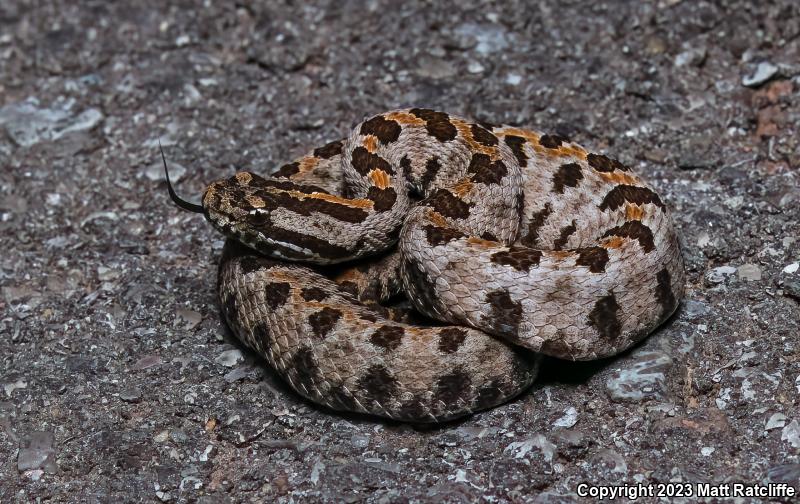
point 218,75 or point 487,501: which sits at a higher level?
point 218,75

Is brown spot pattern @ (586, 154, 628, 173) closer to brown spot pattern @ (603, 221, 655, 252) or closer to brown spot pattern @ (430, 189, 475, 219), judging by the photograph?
brown spot pattern @ (603, 221, 655, 252)

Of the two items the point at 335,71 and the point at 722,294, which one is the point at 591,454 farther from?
the point at 335,71

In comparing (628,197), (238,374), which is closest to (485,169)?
(628,197)

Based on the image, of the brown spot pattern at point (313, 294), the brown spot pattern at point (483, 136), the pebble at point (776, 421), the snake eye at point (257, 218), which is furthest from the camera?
the brown spot pattern at point (483, 136)

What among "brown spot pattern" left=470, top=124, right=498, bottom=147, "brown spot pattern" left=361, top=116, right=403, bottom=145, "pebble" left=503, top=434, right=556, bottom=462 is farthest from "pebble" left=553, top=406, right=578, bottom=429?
"brown spot pattern" left=361, top=116, right=403, bottom=145

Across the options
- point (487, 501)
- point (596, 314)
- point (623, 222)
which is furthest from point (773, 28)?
point (487, 501)

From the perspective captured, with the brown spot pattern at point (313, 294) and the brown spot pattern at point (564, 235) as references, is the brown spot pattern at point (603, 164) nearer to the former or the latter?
the brown spot pattern at point (564, 235)

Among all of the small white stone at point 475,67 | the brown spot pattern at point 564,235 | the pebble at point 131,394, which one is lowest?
the pebble at point 131,394

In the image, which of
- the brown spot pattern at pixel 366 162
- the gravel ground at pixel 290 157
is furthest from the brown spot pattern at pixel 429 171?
the gravel ground at pixel 290 157
